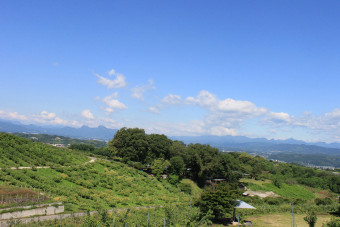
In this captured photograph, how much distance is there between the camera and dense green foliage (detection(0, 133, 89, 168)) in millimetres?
25623

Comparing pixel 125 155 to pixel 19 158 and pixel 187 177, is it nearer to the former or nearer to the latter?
pixel 187 177

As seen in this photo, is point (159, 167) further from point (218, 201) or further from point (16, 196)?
point (16, 196)

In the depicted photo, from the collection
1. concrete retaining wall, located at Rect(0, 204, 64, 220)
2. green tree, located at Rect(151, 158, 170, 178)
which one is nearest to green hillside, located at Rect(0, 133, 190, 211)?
concrete retaining wall, located at Rect(0, 204, 64, 220)

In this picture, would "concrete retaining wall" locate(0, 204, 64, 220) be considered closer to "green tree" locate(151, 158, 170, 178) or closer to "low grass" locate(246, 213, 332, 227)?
"low grass" locate(246, 213, 332, 227)

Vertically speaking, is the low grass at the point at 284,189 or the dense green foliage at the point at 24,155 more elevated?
the dense green foliage at the point at 24,155

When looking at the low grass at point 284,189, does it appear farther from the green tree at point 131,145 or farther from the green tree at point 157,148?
the green tree at point 131,145

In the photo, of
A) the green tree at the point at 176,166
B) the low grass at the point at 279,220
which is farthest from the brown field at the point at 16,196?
the green tree at the point at 176,166

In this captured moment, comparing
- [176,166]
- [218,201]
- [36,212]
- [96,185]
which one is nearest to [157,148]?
[176,166]

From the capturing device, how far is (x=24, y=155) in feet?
92.9

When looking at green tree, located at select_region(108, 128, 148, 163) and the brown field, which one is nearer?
the brown field

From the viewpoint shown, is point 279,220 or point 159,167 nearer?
point 279,220

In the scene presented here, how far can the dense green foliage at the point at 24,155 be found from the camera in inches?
1009

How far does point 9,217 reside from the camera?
13.5 metres

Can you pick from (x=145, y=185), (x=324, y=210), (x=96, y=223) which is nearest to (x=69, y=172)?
(x=145, y=185)
